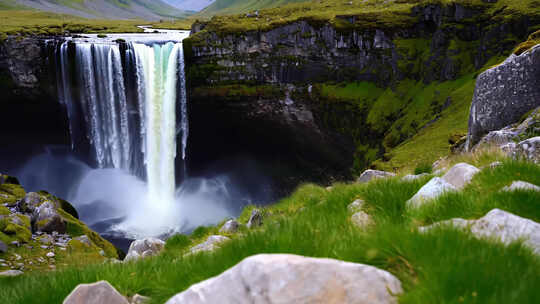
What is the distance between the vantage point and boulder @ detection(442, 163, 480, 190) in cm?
479

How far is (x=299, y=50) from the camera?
5041 cm

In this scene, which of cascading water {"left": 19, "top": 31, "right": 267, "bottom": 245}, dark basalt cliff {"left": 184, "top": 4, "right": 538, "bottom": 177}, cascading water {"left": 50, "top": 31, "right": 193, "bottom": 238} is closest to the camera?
cascading water {"left": 19, "top": 31, "right": 267, "bottom": 245}

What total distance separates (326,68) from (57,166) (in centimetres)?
4308

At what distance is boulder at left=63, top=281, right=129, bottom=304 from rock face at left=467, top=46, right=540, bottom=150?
12.9m

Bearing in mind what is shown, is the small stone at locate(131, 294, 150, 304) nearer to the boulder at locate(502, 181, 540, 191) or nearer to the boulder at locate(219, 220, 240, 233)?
the boulder at locate(502, 181, 540, 191)

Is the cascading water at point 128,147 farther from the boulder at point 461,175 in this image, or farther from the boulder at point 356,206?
the boulder at point 461,175

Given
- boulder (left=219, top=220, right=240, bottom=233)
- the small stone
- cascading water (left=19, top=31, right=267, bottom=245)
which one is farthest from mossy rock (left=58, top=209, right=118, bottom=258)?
the small stone

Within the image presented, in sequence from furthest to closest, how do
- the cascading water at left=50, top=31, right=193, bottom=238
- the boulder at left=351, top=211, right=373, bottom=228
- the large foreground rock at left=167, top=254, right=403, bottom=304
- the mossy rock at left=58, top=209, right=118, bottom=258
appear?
the cascading water at left=50, top=31, right=193, bottom=238, the mossy rock at left=58, top=209, right=118, bottom=258, the boulder at left=351, top=211, right=373, bottom=228, the large foreground rock at left=167, top=254, right=403, bottom=304

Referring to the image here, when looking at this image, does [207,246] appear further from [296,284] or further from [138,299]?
[296,284]

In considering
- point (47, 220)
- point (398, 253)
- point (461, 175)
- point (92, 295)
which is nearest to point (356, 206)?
point (461, 175)

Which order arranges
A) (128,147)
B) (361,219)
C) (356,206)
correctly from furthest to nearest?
(128,147)
(356,206)
(361,219)

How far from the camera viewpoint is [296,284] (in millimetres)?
2373

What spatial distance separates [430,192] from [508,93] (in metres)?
9.95

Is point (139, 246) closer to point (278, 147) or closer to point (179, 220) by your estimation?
point (179, 220)
